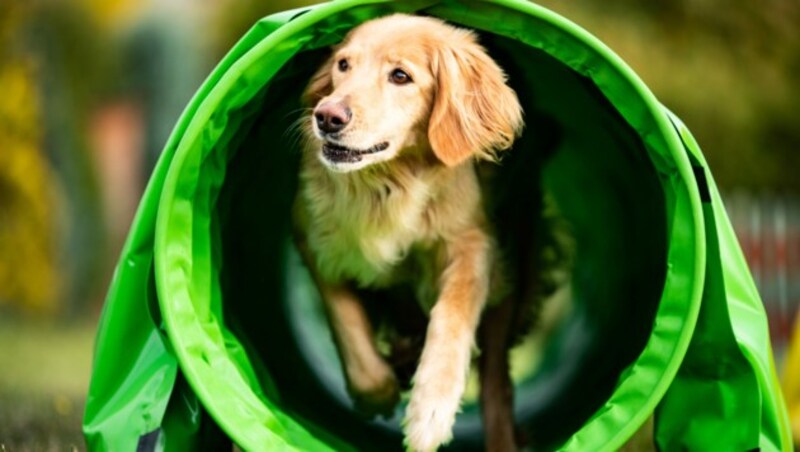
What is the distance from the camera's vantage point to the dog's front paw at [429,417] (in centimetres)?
334

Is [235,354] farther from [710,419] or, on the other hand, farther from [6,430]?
[710,419]

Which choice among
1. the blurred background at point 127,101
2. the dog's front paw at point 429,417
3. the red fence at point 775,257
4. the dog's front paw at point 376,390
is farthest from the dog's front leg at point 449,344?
the blurred background at point 127,101

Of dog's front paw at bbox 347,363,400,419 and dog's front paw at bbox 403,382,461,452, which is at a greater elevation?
dog's front paw at bbox 403,382,461,452

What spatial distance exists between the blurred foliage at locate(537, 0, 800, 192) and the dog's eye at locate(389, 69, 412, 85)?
734cm

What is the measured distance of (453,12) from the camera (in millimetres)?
3486

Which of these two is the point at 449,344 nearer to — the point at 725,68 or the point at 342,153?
the point at 342,153

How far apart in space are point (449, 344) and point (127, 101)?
875cm

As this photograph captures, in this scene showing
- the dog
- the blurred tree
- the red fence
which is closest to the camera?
the dog

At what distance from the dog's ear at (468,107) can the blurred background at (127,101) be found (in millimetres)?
5534

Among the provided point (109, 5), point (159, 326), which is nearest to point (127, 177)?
point (109, 5)

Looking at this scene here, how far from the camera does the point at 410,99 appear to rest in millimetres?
3631

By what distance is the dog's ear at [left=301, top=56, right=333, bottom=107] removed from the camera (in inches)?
149

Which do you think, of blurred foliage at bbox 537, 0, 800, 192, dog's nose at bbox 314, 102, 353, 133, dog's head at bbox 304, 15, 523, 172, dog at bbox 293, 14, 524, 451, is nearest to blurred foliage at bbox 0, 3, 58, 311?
blurred foliage at bbox 537, 0, 800, 192

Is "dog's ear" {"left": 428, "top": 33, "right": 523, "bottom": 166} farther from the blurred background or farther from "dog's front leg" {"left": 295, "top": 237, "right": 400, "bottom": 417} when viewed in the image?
the blurred background
